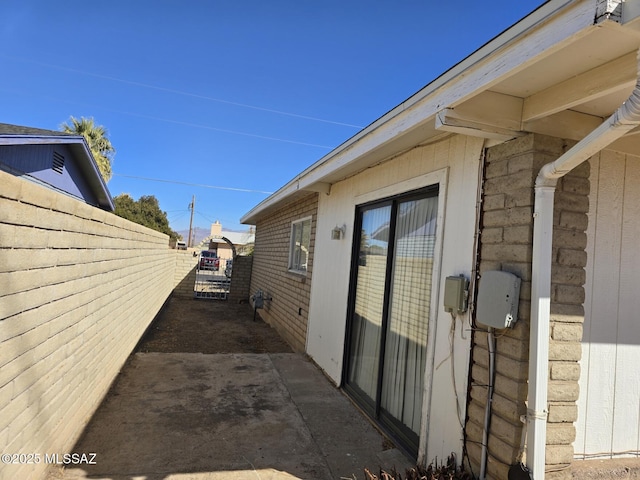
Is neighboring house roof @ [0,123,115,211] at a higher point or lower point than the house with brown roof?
higher

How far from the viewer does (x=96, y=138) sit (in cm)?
2138

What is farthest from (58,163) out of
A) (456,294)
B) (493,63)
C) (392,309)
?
(493,63)

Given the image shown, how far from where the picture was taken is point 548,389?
7.07 feet

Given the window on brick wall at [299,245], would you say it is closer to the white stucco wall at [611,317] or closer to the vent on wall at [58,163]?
the white stucco wall at [611,317]

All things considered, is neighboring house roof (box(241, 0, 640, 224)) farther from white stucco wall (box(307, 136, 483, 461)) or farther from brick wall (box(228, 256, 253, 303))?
brick wall (box(228, 256, 253, 303))

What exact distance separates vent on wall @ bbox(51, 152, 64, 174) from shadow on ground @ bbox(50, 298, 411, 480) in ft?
21.6

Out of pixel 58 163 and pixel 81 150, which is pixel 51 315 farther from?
pixel 81 150

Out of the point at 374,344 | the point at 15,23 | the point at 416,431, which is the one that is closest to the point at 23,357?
the point at 416,431

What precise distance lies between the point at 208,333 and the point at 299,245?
2.67 metres

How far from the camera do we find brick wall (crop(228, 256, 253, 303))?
13.6 metres

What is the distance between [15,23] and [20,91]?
11668 millimetres

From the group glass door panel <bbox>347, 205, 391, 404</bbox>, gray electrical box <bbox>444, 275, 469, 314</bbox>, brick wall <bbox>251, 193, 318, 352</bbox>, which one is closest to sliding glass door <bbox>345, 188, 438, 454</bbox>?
glass door panel <bbox>347, 205, 391, 404</bbox>

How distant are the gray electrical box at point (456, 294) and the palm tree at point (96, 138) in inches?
849

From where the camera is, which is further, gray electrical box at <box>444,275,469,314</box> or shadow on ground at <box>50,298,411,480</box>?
shadow on ground at <box>50,298,411,480</box>
